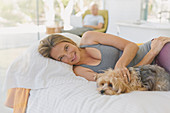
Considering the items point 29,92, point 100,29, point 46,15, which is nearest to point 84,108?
point 29,92

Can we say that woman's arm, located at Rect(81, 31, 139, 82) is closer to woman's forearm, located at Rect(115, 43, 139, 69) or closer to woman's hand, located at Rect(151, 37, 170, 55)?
woman's forearm, located at Rect(115, 43, 139, 69)

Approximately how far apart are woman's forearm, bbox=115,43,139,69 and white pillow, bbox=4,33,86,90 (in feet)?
1.11

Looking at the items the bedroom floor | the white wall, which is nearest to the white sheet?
the bedroom floor

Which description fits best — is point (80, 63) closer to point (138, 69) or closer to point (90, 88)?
point (90, 88)

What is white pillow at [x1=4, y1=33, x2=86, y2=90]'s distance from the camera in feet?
4.84

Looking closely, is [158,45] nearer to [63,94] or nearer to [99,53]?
[99,53]

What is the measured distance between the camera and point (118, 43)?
1.71m

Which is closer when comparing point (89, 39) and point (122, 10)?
point (89, 39)

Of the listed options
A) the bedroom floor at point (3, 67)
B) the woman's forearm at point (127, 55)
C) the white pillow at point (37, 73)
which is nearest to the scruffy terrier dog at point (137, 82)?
the woman's forearm at point (127, 55)

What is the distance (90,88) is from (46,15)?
18.2ft

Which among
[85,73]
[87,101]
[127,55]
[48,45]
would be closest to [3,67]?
[48,45]

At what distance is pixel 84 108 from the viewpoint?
3.67 feet

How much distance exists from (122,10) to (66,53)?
550 cm

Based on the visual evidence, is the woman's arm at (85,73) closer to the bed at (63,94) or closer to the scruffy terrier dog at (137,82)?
the bed at (63,94)
